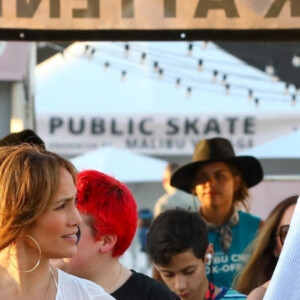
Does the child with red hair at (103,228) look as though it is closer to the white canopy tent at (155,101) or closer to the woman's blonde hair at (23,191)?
the woman's blonde hair at (23,191)

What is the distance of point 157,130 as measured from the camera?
14016 mm

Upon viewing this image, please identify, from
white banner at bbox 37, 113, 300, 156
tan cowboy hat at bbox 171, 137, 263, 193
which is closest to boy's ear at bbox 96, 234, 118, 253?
tan cowboy hat at bbox 171, 137, 263, 193

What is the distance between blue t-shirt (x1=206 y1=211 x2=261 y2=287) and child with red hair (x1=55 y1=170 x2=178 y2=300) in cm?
134

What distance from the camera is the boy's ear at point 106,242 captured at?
3.56m

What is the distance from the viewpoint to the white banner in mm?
13352

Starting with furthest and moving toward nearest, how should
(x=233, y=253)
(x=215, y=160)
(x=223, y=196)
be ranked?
(x=215, y=160) < (x=223, y=196) < (x=233, y=253)

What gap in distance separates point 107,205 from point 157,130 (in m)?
10.5

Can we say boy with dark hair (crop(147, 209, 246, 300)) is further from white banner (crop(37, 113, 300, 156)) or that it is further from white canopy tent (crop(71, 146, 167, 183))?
white banner (crop(37, 113, 300, 156))

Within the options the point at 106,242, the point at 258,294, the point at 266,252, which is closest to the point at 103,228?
the point at 106,242

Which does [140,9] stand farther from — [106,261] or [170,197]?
[170,197]

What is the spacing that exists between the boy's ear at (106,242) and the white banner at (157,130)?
9.69 meters

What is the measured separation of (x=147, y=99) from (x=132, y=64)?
89 centimetres

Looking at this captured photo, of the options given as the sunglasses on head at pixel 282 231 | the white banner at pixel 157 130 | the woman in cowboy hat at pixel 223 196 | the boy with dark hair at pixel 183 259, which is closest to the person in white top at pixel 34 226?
the boy with dark hair at pixel 183 259

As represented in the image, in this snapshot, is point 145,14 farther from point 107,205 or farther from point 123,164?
point 123,164
